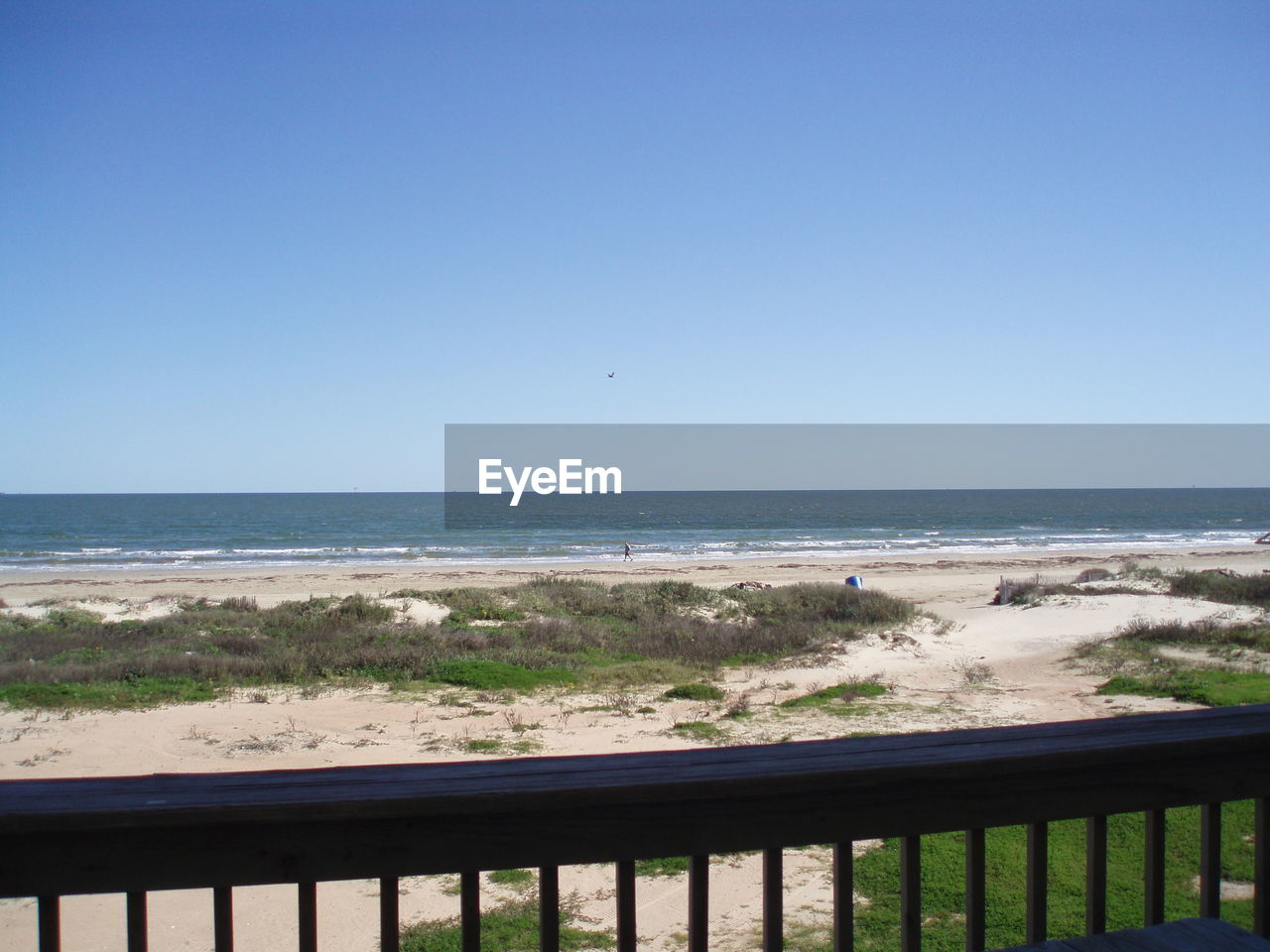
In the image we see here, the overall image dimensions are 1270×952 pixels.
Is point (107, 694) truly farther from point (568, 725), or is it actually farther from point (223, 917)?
point (223, 917)

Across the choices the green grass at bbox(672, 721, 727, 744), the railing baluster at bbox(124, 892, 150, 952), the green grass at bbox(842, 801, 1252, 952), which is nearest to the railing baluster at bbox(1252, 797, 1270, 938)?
the railing baluster at bbox(124, 892, 150, 952)

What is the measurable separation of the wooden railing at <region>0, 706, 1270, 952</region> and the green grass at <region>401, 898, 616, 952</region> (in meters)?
3.03

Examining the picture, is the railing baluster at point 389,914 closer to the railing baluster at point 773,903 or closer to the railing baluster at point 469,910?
the railing baluster at point 469,910

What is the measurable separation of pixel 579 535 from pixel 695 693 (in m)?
45.5

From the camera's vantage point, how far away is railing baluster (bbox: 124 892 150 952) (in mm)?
1436

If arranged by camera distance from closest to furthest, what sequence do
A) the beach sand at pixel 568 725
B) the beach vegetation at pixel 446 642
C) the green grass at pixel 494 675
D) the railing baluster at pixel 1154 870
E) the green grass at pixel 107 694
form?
the railing baluster at pixel 1154 870, the beach sand at pixel 568 725, the green grass at pixel 107 694, the green grass at pixel 494 675, the beach vegetation at pixel 446 642

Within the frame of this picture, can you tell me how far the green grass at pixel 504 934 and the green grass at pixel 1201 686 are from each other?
6.53 meters

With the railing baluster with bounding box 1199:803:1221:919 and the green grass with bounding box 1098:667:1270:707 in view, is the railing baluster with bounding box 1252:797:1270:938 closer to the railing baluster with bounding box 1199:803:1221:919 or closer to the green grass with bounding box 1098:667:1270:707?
the railing baluster with bounding box 1199:803:1221:919

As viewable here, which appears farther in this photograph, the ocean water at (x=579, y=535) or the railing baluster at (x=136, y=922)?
the ocean water at (x=579, y=535)

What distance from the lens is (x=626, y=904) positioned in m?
1.58

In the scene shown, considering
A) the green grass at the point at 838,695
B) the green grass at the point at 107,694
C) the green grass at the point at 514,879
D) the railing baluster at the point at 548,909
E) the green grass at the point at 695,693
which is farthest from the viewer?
the green grass at the point at 695,693

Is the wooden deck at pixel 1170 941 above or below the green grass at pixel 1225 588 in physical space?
above

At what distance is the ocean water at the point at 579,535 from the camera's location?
142ft

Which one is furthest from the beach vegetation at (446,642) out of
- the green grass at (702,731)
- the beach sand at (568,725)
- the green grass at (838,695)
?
the green grass at (702,731)
